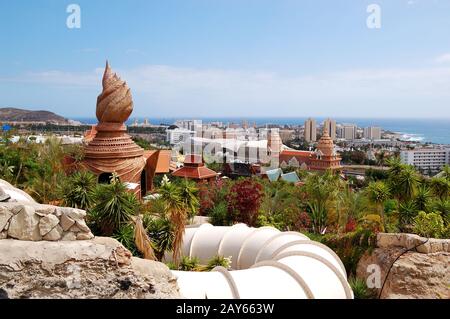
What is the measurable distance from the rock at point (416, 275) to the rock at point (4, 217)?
11193 millimetres

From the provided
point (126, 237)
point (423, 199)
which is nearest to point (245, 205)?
point (126, 237)

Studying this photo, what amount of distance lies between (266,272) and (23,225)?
15.4 feet

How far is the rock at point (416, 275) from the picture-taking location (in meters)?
11.9

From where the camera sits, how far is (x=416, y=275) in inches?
475

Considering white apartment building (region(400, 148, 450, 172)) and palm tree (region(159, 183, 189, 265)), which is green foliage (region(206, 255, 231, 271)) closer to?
palm tree (region(159, 183, 189, 265))

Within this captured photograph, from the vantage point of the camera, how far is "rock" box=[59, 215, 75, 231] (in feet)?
20.8

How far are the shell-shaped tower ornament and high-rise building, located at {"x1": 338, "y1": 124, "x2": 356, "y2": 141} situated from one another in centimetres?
12878

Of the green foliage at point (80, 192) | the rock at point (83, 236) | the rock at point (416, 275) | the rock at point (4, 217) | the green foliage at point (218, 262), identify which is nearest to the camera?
the rock at point (4, 217)

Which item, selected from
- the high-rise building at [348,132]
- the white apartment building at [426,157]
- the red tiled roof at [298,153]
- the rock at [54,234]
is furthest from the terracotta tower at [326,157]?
the high-rise building at [348,132]

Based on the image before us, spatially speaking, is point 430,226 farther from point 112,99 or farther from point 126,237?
point 112,99

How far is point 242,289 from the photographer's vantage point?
723cm

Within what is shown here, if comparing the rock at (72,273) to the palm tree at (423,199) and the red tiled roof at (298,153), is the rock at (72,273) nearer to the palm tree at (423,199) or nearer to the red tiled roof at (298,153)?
the palm tree at (423,199)

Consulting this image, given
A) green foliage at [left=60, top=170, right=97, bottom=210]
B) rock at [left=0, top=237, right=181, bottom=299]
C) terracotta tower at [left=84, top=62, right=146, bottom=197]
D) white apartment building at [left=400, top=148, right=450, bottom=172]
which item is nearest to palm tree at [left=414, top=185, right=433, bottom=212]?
rock at [left=0, top=237, right=181, bottom=299]
